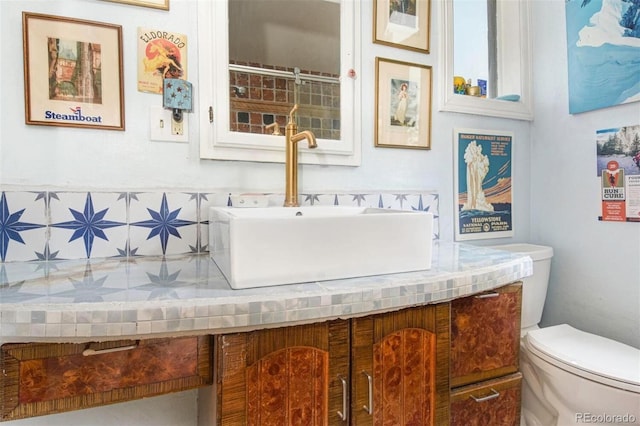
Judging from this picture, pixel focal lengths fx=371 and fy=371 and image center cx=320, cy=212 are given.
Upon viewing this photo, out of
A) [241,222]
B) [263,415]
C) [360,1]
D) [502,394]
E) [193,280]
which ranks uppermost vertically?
[360,1]

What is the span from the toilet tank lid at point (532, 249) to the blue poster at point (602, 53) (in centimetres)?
61

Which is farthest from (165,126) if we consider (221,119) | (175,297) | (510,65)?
(510,65)

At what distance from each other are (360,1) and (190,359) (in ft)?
4.50

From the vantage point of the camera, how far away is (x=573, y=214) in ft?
5.37

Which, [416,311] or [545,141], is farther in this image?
[545,141]

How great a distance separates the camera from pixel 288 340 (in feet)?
2.51

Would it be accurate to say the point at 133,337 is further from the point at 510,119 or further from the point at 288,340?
the point at 510,119

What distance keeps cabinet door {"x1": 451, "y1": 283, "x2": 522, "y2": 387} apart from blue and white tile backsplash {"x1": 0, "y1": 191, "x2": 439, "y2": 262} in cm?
69

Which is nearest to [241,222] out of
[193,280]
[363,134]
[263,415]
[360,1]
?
[193,280]

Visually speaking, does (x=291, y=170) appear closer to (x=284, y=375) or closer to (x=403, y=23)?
(x=284, y=375)

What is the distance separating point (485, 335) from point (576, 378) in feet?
1.35

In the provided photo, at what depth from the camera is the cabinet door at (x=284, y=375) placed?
724 millimetres

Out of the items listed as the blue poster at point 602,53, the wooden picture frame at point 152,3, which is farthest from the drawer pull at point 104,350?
the blue poster at point 602,53

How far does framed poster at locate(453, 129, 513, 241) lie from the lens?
64.9 inches
